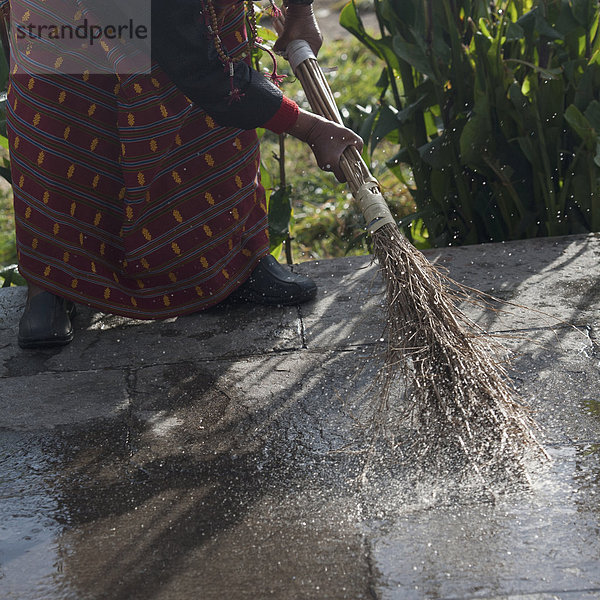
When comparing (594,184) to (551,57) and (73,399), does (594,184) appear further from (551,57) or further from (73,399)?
(73,399)

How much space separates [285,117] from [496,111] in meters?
1.01

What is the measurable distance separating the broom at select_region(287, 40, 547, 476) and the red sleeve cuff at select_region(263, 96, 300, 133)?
0.17 metres

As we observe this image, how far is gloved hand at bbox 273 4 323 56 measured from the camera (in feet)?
8.00

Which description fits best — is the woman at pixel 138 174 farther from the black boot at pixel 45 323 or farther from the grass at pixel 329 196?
the grass at pixel 329 196

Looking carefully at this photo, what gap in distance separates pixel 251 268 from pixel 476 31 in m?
1.09

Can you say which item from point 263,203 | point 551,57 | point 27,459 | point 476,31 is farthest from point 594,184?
point 27,459

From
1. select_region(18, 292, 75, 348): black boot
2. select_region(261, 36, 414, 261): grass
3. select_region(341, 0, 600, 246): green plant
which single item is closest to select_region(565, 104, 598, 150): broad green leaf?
select_region(341, 0, 600, 246): green plant

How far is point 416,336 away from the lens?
2.03 m

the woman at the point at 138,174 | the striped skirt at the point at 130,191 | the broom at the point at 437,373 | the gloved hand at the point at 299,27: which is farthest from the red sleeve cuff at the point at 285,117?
the gloved hand at the point at 299,27

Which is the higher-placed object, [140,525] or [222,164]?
[222,164]

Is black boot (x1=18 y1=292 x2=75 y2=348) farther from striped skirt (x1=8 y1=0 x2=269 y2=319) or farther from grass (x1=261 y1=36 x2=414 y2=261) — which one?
grass (x1=261 y1=36 x2=414 y2=261)

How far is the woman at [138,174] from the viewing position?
7.28 feet

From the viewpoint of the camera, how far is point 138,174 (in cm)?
234

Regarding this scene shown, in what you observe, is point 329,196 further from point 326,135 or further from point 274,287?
point 326,135
